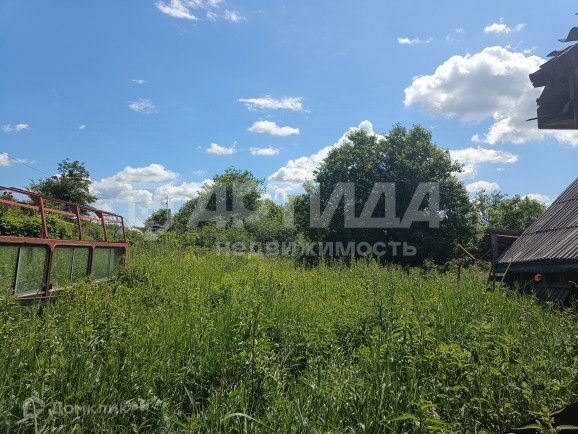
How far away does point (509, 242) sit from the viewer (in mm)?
14055

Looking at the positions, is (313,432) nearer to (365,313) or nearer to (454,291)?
(365,313)

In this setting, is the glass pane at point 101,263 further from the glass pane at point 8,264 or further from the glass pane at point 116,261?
the glass pane at point 8,264

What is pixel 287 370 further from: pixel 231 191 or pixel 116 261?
pixel 231 191

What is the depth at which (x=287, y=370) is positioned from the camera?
193 inches

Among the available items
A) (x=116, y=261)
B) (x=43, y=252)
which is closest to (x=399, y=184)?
(x=116, y=261)

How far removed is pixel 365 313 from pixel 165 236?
20.7 metres

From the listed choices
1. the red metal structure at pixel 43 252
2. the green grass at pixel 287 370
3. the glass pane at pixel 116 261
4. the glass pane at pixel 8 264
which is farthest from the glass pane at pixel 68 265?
the glass pane at pixel 116 261

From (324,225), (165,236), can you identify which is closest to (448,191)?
(324,225)

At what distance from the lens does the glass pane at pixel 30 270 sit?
6.87 meters

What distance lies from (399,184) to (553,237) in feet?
57.0

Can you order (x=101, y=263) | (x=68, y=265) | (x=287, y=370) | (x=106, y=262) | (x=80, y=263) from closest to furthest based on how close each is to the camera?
(x=287, y=370)
(x=68, y=265)
(x=80, y=263)
(x=101, y=263)
(x=106, y=262)

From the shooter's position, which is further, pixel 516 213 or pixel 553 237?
pixel 516 213

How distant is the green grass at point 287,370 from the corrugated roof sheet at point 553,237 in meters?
3.41

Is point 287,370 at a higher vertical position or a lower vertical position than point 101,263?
lower
